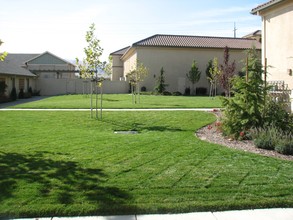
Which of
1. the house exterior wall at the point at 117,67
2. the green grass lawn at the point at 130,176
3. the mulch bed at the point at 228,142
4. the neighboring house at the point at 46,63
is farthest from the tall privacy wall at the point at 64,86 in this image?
the green grass lawn at the point at 130,176

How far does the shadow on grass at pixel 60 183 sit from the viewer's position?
15.6ft

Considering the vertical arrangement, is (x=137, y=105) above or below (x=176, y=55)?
below

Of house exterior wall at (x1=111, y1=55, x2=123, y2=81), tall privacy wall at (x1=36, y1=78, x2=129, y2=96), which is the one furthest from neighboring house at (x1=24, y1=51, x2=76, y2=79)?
tall privacy wall at (x1=36, y1=78, x2=129, y2=96)

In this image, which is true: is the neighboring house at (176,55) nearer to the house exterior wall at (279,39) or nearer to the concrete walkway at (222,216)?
the house exterior wall at (279,39)

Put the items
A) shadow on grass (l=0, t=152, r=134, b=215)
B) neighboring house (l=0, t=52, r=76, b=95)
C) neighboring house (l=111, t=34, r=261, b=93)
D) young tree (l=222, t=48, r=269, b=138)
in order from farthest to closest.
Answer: neighboring house (l=0, t=52, r=76, b=95) < neighboring house (l=111, t=34, r=261, b=93) < young tree (l=222, t=48, r=269, b=138) < shadow on grass (l=0, t=152, r=134, b=215)

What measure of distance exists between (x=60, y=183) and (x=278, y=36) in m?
12.9

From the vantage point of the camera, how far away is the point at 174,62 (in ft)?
131

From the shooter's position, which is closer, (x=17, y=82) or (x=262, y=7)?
(x=262, y=7)

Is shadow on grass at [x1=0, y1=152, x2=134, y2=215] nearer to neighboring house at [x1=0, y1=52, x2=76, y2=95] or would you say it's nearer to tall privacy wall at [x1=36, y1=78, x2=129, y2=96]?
neighboring house at [x1=0, y1=52, x2=76, y2=95]

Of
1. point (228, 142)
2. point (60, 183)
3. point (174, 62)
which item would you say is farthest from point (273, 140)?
point (174, 62)

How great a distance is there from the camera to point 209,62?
128ft

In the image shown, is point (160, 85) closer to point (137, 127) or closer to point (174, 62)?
point (174, 62)

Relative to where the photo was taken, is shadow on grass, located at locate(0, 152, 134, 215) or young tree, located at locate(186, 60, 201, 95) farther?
young tree, located at locate(186, 60, 201, 95)

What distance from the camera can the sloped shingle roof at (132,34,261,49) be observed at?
129ft
